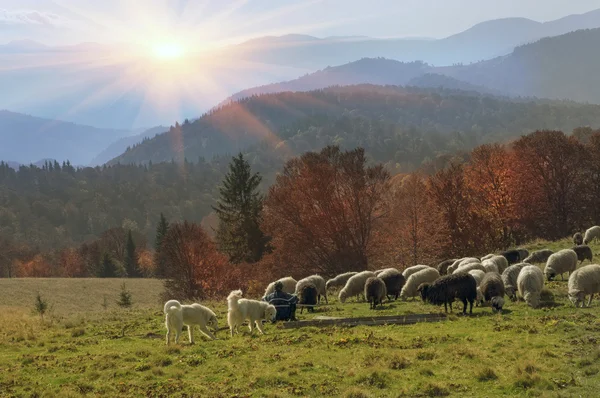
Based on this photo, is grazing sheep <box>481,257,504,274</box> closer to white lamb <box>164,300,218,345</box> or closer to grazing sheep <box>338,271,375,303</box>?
grazing sheep <box>338,271,375,303</box>

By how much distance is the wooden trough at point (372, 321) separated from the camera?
64.4 ft

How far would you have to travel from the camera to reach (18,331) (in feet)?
72.0

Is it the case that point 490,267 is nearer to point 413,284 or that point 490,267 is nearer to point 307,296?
point 413,284

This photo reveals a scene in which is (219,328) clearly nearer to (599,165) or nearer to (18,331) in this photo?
(18,331)

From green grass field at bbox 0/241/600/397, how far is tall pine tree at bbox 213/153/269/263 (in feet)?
129

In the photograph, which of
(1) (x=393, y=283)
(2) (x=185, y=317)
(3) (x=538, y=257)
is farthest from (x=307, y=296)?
(3) (x=538, y=257)

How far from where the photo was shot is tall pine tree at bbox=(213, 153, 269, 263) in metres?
61.2

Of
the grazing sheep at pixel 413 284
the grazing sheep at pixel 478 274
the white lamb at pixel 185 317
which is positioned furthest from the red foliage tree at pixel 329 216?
the white lamb at pixel 185 317

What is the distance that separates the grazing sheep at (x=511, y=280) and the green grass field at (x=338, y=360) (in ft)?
2.59

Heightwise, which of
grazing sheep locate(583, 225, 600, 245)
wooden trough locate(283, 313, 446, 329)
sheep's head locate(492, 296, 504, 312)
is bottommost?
wooden trough locate(283, 313, 446, 329)

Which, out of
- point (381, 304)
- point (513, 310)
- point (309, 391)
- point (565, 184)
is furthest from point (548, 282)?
point (565, 184)

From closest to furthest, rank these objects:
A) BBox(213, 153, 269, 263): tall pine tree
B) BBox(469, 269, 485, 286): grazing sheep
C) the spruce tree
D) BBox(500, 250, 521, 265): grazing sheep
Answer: BBox(469, 269, 485, 286): grazing sheep
BBox(500, 250, 521, 265): grazing sheep
BBox(213, 153, 269, 263): tall pine tree
the spruce tree

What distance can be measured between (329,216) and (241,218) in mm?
15985

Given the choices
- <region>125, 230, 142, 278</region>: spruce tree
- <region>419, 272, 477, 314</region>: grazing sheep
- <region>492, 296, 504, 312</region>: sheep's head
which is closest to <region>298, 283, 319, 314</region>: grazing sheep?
<region>419, 272, 477, 314</region>: grazing sheep
